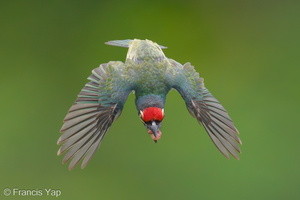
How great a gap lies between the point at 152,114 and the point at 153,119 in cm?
6

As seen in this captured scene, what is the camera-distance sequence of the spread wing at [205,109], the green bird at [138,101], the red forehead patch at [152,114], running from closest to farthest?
the red forehead patch at [152,114] < the green bird at [138,101] < the spread wing at [205,109]

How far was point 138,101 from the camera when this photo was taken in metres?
4.91

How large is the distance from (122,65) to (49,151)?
405 centimetres

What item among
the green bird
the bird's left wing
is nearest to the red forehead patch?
the green bird

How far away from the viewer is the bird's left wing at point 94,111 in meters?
4.77

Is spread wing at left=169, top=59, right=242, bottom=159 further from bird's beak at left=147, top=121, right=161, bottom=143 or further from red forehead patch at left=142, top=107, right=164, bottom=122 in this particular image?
bird's beak at left=147, top=121, right=161, bottom=143

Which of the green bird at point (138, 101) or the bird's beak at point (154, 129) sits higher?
the green bird at point (138, 101)

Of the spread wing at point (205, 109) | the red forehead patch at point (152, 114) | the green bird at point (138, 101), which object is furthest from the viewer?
the spread wing at point (205, 109)

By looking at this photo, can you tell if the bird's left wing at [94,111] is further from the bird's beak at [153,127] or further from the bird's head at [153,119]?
the bird's beak at [153,127]

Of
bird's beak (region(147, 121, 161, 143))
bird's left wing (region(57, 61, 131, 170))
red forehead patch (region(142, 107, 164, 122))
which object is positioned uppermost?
bird's left wing (region(57, 61, 131, 170))

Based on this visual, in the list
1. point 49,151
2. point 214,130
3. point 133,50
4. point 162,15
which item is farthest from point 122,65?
point 162,15

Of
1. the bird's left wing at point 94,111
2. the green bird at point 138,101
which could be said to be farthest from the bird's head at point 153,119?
the bird's left wing at point 94,111

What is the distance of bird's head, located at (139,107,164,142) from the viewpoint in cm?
454

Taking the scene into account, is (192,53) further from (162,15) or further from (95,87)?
(95,87)
